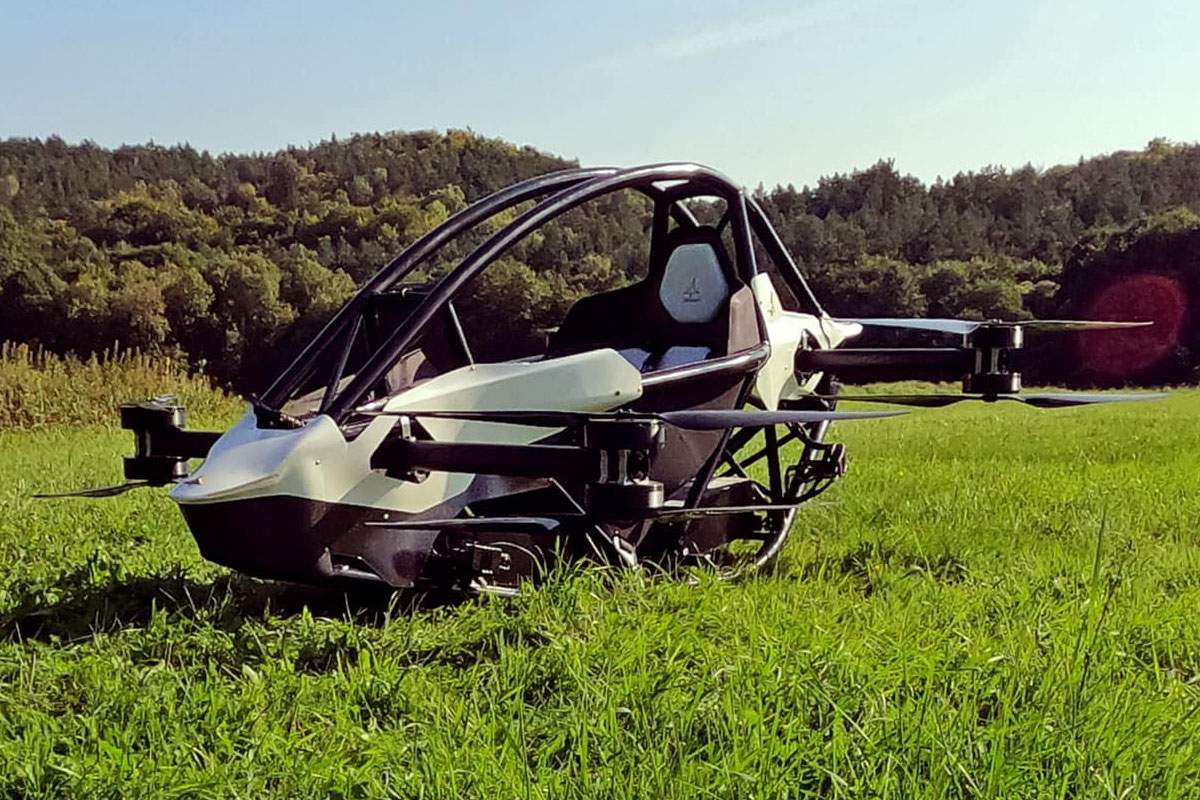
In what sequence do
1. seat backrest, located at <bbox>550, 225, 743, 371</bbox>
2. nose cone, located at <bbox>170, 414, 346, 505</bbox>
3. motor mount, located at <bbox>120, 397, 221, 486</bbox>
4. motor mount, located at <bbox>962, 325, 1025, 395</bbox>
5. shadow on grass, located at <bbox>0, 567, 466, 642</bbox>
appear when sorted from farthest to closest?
seat backrest, located at <bbox>550, 225, 743, 371</bbox> → motor mount, located at <bbox>962, 325, 1025, 395</bbox> → motor mount, located at <bbox>120, 397, 221, 486</bbox> → shadow on grass, located at <bbox>0, 567, 466, 642</bbox> → nose cone, located at <bbox>170, 414, 346, 505</bbox>

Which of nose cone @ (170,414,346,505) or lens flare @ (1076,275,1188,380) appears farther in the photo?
lens flare @ (1076,275,1188,380)

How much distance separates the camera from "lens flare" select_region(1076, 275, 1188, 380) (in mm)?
36188

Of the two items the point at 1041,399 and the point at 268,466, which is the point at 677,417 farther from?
the point at 1041,399

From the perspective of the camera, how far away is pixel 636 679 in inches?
110

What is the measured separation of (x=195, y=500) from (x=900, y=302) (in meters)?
41.5

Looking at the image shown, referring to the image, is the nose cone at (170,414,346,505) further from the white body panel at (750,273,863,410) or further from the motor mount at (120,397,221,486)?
the white body panel at (750,273,863,410)

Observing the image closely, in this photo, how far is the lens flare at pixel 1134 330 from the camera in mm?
→ 36188

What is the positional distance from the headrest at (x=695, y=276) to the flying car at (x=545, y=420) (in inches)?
0.4

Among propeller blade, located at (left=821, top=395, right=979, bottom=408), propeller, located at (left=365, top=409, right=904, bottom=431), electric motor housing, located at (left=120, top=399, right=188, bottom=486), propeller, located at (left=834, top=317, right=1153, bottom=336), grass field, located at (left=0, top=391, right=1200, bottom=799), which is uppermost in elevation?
propeller, located at (left=834, top=317, right=1153, bottom=336)

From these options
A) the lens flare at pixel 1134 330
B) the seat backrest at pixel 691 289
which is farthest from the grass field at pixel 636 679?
the lens flare at pixel 1134 330

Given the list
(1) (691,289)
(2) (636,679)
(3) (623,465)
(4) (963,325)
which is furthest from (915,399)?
(2) (636,679)

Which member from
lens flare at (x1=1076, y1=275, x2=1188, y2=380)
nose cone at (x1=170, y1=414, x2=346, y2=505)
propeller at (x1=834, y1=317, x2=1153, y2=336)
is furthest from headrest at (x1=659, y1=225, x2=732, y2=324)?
lens flare at (x1=1076, y1=275, x2=1188, y2=380)

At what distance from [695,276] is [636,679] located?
2.61 m

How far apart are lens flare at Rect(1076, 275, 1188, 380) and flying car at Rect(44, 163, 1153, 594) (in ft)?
107
